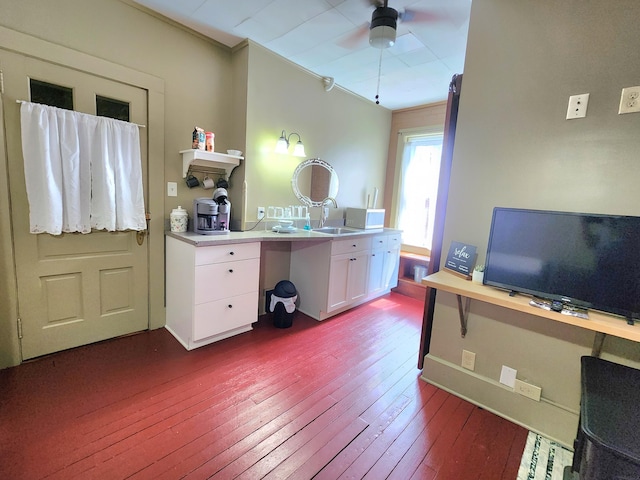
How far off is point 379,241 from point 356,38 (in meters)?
2.08

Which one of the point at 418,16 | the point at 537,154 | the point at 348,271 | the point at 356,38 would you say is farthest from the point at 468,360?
the point at 356,38

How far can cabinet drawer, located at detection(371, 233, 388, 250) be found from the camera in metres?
3.48

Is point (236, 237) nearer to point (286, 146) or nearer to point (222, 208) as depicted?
point (222, 208)

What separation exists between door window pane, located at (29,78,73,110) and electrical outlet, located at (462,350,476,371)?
3.21 meters

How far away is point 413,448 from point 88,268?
2.52 meters

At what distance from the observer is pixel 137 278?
98.2 inches

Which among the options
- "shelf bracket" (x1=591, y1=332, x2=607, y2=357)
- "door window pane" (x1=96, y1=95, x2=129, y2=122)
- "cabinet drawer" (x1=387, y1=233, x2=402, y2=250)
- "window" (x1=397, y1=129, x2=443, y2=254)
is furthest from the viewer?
"window" (x1=397, y1=129, x2=443, y2=254)

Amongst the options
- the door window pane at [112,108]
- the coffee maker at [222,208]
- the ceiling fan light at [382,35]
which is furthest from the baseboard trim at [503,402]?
the door window pane at [112,108]

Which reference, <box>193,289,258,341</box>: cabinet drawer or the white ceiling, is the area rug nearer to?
<box>193,289,258,341</box>: cabinet drawer

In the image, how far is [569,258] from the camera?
1.48 metres

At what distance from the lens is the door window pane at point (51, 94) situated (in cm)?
192

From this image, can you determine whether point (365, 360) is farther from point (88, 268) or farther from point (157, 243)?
point (88, 268)

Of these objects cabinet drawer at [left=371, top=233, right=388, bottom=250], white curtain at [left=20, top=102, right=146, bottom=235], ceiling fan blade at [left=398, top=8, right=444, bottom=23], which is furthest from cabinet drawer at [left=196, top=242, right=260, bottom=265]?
ceiling fan blade at [left=398, top=8, right=444, bottom=23]

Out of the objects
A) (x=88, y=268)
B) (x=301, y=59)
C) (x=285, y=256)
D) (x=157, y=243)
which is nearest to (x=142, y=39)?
(x=301, y=59)
